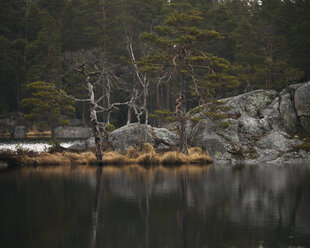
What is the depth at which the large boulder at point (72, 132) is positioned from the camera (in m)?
66.4

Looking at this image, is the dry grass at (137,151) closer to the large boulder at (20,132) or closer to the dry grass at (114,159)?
the dry grass at (114,159)

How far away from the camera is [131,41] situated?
52.2 metres

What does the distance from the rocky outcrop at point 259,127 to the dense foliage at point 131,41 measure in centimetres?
400

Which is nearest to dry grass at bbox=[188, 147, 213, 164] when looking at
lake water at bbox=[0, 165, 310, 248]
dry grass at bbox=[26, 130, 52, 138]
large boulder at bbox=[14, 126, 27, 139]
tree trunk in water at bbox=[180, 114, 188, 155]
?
tree trunk in water at bbox=[180, 114, 188, 155]

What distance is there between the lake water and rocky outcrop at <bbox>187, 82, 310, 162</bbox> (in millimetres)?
13773

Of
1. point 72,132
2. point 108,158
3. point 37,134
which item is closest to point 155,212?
point 108,158

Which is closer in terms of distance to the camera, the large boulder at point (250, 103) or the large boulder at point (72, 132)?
the large boulder at point (250, 103)

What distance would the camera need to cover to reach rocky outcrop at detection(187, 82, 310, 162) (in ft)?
121

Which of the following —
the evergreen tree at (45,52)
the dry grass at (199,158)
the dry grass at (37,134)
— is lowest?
the dry grass at (199,158)

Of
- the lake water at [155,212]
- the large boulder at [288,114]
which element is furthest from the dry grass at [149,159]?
the large boulder at [288,114]

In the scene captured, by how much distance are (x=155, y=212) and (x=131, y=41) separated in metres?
40.2

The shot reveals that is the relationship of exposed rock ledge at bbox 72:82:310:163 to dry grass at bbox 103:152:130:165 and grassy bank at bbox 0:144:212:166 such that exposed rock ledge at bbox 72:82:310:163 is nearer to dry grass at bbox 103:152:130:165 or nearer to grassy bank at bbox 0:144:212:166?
grassy bank at bbox 0:144:212:166

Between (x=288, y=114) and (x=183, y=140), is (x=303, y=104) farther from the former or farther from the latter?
(x=183, y=140)

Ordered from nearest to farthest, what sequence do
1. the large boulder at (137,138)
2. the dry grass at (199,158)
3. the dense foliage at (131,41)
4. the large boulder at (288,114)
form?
the dry grass at (199,158) < the large boulder at (137,138) < the large boulder at (288,114) < the dense foliage at (131,41)
